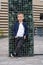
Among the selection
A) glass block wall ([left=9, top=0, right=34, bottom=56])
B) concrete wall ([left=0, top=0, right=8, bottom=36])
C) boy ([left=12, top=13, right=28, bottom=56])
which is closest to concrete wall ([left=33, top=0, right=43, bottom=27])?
concrete wall ([left=0, top=0, right=8, bottom=36])

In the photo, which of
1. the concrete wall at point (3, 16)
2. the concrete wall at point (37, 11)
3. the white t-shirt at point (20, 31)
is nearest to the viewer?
the white t-shirt at point (20, 31)

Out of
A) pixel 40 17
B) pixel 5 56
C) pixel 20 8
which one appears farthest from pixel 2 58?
pixel 40 17

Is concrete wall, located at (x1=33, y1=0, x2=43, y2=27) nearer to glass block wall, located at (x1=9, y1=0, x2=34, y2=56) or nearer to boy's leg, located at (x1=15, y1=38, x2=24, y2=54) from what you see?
glass block wall, located at (x1=9, y1=0, x2=34, y2=56)

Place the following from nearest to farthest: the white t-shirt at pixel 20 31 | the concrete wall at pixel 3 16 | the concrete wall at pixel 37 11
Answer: the white t-shirt at pixel 20 31, the concrete wall at pixel 3 16, the concrete wall at pixel 37 11

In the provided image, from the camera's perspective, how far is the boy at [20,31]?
35.1 feet

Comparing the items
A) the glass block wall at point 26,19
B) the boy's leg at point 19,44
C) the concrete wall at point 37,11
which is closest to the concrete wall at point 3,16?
the concrete wall at point 37,11

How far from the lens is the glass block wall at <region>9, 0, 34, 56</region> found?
35.7 ft

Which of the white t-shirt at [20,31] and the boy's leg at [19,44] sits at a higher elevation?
the white t-shirt at [20,31]

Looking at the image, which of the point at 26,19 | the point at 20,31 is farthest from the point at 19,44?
the point at 26,19

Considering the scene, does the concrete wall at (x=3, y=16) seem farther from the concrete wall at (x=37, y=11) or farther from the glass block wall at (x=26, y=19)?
the glass block wall at (x=26, y=19)

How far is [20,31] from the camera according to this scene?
10.7 meters

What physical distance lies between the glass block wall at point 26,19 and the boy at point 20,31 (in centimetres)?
20

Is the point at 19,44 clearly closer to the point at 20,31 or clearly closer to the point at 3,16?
the point at 20,31

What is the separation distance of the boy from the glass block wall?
0.20 metres
